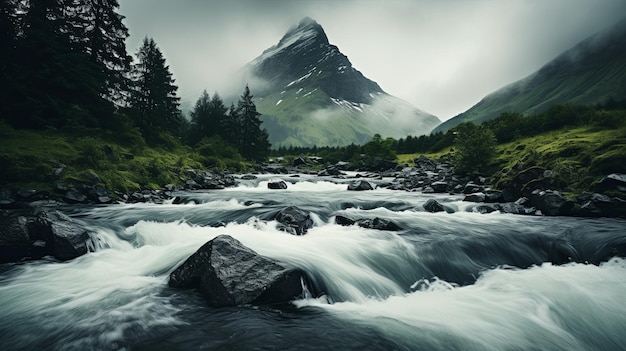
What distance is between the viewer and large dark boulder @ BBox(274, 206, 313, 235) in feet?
37.6

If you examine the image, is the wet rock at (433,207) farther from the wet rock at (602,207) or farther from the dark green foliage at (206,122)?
the dark green foliage at (206,122)

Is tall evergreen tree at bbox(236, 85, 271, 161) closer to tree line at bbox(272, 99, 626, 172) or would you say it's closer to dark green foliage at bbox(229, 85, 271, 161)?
dark green foliage at bbox(229, 85, 271, 161)

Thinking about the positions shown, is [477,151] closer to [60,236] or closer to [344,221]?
[344,221]

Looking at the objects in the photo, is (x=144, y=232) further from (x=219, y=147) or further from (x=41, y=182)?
(x=219, y=147)

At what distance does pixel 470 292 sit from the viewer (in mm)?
7406

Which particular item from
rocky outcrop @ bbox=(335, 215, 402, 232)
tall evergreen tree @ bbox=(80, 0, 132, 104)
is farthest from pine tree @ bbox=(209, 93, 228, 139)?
rocky outcrop @ bbox=(335, 215, 402, 232)

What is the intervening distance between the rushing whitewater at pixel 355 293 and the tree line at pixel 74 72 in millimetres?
22557

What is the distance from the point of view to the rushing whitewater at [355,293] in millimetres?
5012

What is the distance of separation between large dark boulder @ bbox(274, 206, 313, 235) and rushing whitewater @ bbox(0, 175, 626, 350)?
397mm

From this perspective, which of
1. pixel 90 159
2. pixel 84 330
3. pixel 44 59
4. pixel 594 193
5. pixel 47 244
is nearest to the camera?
pixel 84 330

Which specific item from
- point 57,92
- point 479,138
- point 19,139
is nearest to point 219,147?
point 57,92

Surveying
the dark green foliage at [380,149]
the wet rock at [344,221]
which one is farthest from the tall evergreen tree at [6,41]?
the dark green foliage at [380,149]

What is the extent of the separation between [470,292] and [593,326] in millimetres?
2303

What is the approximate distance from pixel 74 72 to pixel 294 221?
3347 centimetres
